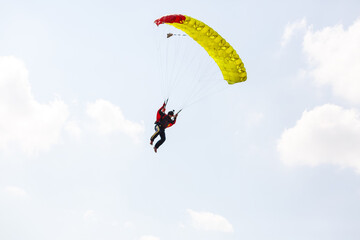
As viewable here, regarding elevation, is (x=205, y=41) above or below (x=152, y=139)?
above

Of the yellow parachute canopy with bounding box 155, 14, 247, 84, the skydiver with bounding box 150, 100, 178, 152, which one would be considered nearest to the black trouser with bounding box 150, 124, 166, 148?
the skydiver with bounding box 150, 100, 178, 152

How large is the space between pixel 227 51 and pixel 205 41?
52.4 inches

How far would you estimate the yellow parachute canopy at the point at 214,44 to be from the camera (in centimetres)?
2308

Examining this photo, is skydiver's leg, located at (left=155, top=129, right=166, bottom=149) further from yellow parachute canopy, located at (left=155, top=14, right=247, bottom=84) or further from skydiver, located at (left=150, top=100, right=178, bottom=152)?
yellow parachute canopy, located at (left=155, top=14, right=247, bottom=84)

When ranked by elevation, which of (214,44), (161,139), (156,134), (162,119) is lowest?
(161,139)

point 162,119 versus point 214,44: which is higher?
point 214,44

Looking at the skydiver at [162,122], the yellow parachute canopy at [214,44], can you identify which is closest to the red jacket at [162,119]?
Answer: the skydiver at [162,122]

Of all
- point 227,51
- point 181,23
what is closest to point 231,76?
point 227,51

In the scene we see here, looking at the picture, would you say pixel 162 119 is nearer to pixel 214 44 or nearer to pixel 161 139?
pixel 161 139

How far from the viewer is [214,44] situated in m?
24.1

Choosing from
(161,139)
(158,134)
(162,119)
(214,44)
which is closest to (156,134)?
(158,134)

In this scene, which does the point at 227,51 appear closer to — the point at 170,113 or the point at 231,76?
the point at 231,76

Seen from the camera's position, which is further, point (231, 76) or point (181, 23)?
point (231, 76)

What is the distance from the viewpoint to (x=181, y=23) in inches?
910
